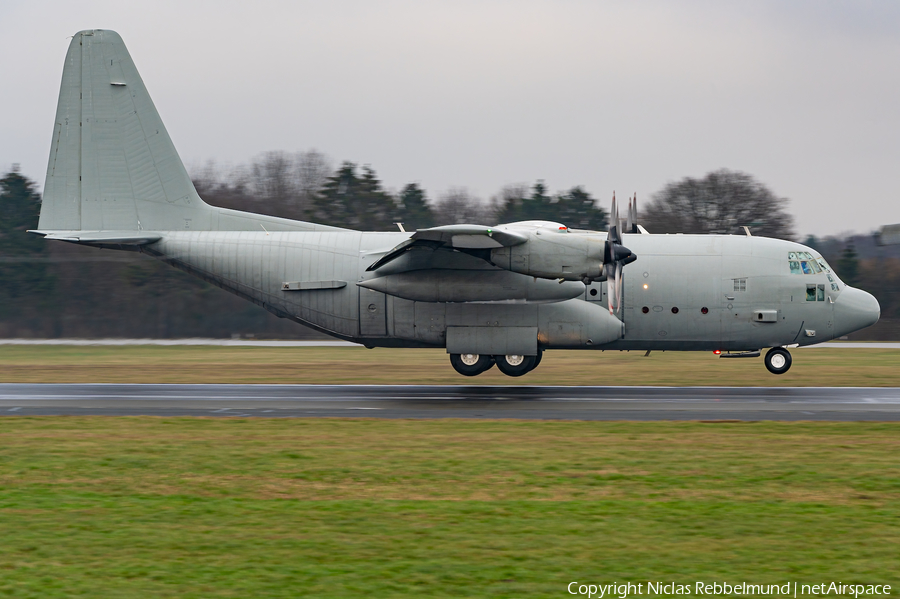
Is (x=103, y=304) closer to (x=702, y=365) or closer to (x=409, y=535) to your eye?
(x=702, y=365)

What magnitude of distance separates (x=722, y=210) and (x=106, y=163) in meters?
36.1

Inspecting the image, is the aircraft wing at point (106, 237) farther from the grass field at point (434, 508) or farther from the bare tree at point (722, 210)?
the bare tree at point (722, 210)

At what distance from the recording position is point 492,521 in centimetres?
865

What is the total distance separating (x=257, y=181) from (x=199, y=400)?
42952 mm

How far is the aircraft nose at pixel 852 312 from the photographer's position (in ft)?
74.3

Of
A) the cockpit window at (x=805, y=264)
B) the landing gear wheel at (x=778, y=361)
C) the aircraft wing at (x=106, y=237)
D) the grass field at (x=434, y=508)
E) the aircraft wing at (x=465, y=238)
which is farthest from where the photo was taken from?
the landing gear wheel at (x=778, y=361)

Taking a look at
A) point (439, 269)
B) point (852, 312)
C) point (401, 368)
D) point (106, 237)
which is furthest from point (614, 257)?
point (106, 237)

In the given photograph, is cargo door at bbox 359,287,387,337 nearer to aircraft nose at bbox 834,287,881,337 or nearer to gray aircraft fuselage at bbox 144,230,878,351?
gray aircraft fuselage at bbox 144,230,878,351

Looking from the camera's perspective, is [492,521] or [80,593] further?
[492,521]

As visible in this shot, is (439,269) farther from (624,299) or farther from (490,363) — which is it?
(624,299)

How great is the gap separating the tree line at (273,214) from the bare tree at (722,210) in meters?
0.06

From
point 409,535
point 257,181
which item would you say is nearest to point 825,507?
point 409,535

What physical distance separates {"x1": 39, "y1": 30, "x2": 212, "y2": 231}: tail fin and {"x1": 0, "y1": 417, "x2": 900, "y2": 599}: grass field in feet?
33.6

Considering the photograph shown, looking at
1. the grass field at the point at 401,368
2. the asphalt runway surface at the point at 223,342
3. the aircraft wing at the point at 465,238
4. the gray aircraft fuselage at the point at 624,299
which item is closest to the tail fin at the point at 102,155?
the gray aircraft fuselage at the point at 624,299
